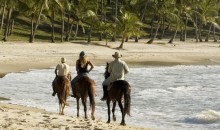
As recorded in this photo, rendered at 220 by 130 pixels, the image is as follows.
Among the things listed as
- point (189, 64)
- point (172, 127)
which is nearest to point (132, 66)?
point (189, 64)

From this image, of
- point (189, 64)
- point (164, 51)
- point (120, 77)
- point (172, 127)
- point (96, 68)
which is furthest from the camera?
point (164, 51)

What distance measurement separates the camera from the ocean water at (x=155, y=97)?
59.4ft

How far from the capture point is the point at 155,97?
81.1 ft

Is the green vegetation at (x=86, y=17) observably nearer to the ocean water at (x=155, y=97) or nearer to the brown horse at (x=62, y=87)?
the ocean water at (x=155, y=97)

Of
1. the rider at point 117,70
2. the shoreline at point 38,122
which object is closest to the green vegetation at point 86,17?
the rider at point 117,70

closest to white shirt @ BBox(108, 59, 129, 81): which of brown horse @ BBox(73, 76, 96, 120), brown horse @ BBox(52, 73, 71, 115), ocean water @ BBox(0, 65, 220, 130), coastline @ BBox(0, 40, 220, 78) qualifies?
brown horse @ BBox(73, 76, 96, 120)

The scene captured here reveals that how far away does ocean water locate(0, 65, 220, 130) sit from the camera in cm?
1811

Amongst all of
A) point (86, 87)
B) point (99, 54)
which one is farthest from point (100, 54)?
point (86, 87)

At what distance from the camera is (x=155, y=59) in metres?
52.0

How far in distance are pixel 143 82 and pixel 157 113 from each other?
12470mm

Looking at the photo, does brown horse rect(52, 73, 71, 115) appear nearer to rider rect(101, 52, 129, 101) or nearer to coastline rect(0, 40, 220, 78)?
rider rect(101, 52, 129, 101)

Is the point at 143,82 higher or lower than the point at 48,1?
lower

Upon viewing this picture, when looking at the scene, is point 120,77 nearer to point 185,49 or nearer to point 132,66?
point 132,66

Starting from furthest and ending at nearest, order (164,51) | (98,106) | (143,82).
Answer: (164,51) → (143,82) → (98,106)
